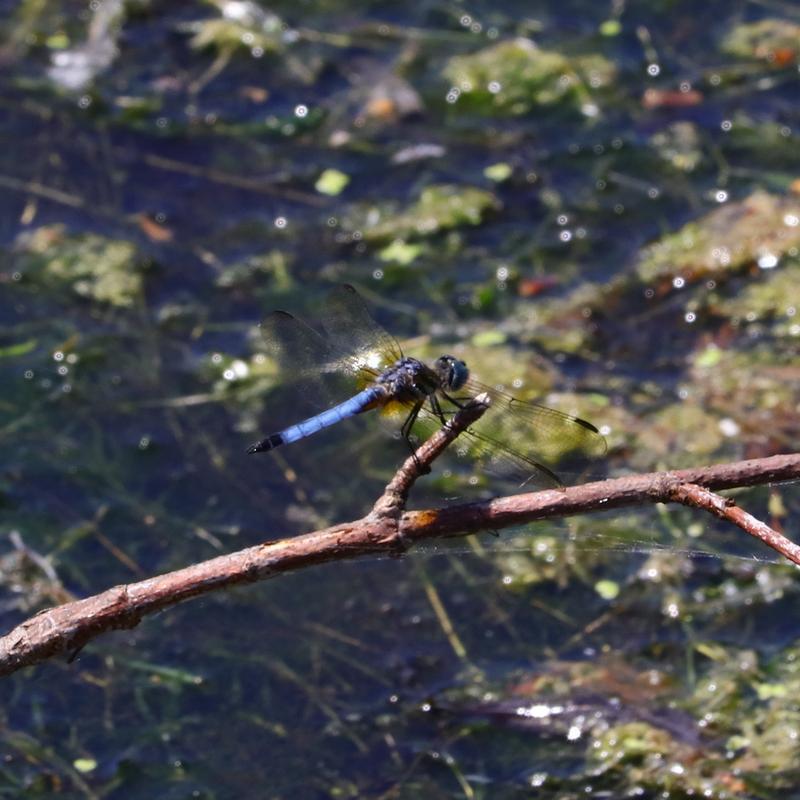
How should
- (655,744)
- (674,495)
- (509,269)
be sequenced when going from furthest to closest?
1. (509,269)
2. (655,744)
3. (674,495)

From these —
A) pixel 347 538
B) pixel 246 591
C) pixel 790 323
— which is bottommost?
pixel 246 591

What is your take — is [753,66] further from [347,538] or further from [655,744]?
[347,538]

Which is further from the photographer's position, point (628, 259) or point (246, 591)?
point (628, 259)

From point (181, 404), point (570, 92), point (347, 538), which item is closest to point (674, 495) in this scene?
point (347, 538)

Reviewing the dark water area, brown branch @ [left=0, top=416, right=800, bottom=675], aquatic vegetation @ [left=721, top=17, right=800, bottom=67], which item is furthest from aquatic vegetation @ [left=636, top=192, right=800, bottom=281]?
brown branch @ [left=0, top=416, right=800, bottom=675]

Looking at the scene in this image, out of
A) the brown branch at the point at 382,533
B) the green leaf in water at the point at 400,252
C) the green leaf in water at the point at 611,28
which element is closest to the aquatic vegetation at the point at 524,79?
the green leaf in water at the point at 611,28

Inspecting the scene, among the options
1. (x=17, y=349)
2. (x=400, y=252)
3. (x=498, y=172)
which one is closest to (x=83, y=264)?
(x=17, y=349)

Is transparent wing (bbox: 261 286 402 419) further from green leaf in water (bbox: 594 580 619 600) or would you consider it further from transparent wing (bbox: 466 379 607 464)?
green leaf in water (bbox: 594 580 619 600)

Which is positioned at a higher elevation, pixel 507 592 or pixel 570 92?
pixel 570 92
